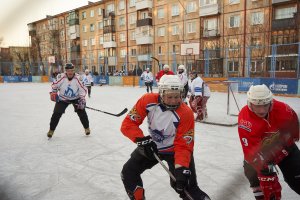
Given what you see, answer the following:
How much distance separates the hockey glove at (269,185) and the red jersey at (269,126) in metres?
Result: 0.20

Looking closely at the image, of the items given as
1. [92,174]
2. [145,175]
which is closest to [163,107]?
[145,175]

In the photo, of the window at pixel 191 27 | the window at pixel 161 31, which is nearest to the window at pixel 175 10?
the window at pixel 191 27

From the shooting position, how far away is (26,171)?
3768mm

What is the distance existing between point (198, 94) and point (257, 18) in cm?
2003

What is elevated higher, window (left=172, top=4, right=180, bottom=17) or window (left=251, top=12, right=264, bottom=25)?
window (left=172, top=4, right=180, bottom=17)

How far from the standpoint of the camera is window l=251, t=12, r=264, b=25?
23.4 meters

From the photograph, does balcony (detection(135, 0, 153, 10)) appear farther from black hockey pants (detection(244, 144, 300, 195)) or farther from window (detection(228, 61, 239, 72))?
black hockey pants (detection(244, 144, 300, 195))

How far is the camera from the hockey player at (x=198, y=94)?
6.82 metres

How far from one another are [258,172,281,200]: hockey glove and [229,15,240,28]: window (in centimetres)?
2501

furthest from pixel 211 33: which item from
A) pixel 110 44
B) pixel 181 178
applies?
pixel 181 178

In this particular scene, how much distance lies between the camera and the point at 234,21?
2539 cm

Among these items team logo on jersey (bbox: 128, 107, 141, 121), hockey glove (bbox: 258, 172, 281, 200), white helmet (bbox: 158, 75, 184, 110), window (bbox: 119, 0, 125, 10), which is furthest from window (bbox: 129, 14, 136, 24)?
hockey glove (bbox: 258, 172, 281, 200)

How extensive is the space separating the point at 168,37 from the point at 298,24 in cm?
1315

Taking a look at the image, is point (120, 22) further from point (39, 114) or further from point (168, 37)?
point (39, 114)
